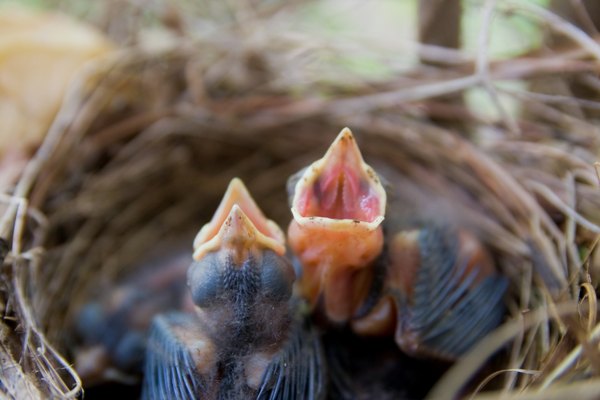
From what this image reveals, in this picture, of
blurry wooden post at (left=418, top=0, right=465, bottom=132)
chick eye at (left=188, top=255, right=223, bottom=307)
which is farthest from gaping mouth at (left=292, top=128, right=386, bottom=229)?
blurry wooden post at (left=418, top=0, right=465, bottom=132)

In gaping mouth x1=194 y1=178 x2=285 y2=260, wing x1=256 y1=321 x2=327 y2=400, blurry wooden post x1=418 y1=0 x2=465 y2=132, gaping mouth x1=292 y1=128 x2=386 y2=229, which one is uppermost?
blurry wooden post x1=418 y1=0 x2=465 y2=132

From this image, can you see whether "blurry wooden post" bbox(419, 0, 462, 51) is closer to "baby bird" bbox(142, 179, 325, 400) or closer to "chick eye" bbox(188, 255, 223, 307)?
"baby bird" bbox(142, 179, 325, 400)

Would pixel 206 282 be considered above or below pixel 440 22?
below

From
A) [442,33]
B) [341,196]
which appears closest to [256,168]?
[442,33]

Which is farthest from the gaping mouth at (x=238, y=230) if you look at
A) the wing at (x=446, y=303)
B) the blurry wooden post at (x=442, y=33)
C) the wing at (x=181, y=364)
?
the blurry wooden post at (x=442, y=33)

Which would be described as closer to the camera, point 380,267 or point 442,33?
point 380,267

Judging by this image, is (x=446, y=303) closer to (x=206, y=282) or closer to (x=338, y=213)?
(x=338, y=213)
